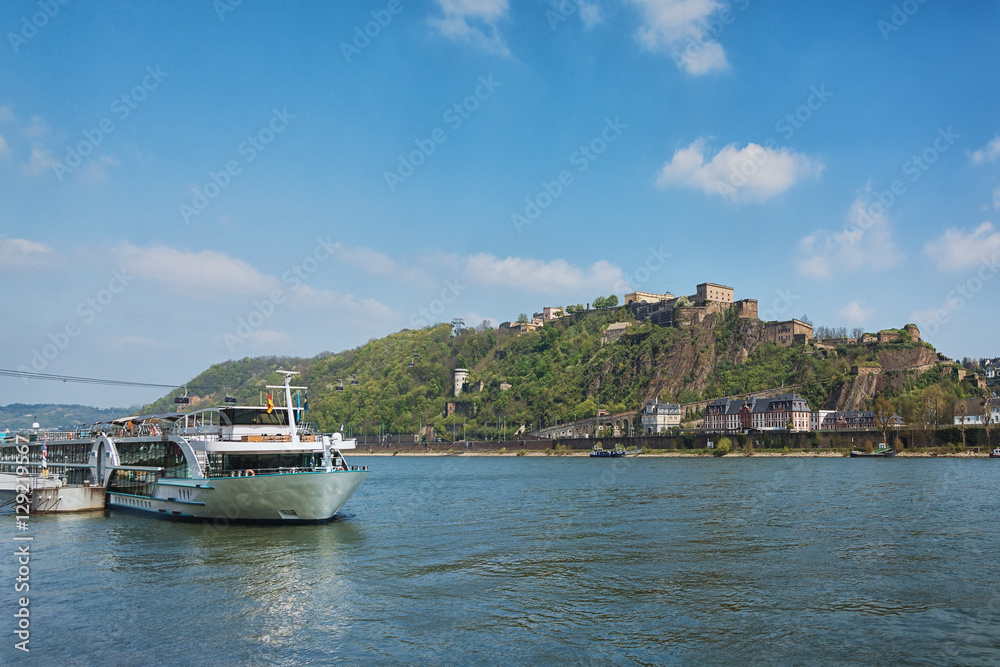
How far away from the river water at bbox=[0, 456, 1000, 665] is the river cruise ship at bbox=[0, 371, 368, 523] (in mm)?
1379

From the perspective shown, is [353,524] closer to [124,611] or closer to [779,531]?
[124,611]

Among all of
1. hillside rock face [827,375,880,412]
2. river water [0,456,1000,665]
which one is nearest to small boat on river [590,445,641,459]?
hillside rock face [827,375,880,412]

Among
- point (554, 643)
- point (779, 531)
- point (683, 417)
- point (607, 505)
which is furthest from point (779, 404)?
point (554, 643)

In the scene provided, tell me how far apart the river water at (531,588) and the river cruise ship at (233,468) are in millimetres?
1379

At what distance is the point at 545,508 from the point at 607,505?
392cm

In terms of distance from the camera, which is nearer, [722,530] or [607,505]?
[722,530]

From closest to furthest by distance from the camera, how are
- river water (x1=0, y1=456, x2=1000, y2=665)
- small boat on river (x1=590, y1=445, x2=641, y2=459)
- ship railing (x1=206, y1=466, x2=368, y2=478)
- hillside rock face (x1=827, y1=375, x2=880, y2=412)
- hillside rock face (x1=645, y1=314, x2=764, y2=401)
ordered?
1. river water (x1=0, y1=456, x2=1000, y2=665)
2. ship railing (x1=206, y1=466, x2=368, y2=478)
3. small boat on river (x1=590, y1=445, x2=641, y2=459)
4. hillside rock face (x1=827, y1=375, x2=880, y2=412)
5. hillside rock face (x1=645, y1=314, x2=764, y2=401)

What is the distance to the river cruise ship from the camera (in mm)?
35656

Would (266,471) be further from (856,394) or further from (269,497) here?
(856,394)

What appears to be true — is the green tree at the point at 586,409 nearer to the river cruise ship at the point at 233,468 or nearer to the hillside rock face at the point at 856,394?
the hillside rock face at the point at 856,394

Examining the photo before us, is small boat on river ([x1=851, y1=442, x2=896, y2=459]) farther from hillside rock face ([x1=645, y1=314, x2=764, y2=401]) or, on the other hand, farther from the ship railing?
the ship railing

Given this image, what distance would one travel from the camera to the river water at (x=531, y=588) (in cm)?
1736

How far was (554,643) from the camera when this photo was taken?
17.7 meters

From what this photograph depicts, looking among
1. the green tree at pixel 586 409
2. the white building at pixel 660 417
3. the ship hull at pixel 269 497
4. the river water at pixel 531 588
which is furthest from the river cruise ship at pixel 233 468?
the green tree at pixel 586 409
